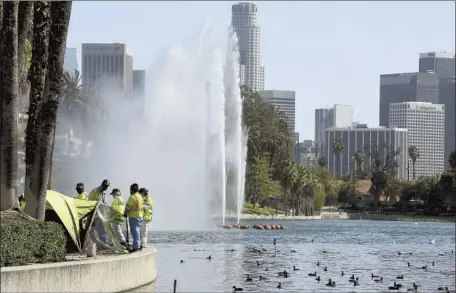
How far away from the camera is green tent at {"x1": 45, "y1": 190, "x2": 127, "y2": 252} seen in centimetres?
2489

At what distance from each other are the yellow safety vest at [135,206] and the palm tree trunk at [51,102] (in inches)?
88.0

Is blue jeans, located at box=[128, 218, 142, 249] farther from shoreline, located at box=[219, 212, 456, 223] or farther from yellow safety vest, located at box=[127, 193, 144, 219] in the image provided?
shoreline, located at box=[219, 212, 456, 223]

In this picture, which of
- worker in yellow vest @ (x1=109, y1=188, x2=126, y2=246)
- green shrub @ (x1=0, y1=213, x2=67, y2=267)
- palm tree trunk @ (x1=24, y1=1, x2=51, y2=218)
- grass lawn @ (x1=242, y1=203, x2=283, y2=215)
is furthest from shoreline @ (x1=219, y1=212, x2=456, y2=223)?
green shrub @ (x1=0, y1=213, x2=67, y2=267)

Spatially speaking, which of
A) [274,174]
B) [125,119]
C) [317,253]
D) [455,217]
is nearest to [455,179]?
[455,217]

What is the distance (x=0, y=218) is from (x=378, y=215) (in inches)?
5968

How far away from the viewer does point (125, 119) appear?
9762 cm

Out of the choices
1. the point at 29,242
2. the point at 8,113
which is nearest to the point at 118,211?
the point at 8,113

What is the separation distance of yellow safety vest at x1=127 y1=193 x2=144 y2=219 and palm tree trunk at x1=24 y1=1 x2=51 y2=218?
257 centimetres

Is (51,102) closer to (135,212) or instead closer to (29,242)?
(135,212)

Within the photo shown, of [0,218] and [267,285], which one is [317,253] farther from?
[0,218]

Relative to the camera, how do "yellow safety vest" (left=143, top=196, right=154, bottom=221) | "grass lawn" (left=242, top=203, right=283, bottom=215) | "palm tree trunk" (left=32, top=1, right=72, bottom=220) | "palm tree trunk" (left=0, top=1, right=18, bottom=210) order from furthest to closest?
"grass lawn" (left=242, top=203, right=283, bottom=215) → "yellow safety vest" (left=143, top=196, right=154, bottom=221) → "palm tree trunk" (left=32, top=1, right=72, bottom=220) → "palm tree trunk" (left=0, top=1, right=18, bottom=210)

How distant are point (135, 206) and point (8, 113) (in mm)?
4380

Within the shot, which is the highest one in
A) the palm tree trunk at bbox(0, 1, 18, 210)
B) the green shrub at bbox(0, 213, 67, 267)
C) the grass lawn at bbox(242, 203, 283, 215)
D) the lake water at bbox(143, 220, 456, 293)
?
the palm tree trunk at bbox(0, 1, 18, 210)

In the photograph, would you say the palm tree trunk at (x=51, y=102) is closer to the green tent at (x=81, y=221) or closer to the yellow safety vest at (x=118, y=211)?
the green tent at (x=81, y=221)
